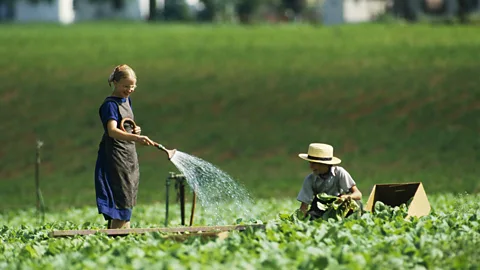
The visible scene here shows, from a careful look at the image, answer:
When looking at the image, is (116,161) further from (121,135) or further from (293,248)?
(293,248)

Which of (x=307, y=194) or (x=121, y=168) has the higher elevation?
(x=121, y=168)

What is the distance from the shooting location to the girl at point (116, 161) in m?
12.7

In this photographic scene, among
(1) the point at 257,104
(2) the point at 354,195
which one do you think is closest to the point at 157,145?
(2) the point at 354,195

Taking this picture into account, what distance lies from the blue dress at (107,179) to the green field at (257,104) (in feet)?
48.6

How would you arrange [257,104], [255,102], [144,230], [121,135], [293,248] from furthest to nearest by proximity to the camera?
1. [255,102]
2. [257,104]
3. [121,135]
4. [144,230]
5. [293,248]

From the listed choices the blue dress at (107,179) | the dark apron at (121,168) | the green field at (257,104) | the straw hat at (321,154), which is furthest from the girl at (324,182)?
the green field at (257,104)

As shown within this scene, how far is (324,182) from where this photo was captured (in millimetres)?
12727

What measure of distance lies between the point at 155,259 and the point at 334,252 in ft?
5.54

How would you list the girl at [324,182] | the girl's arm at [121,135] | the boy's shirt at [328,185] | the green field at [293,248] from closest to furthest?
1. the green field at [293,248]
2. the girl's arm at [121,135]
3. the girl at [324,182]
4. the boy's shirt at [328,185]

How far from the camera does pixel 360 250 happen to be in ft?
35.2

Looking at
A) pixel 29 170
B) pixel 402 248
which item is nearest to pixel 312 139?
pixel 29 170

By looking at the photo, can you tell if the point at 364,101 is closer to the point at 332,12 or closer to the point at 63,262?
the point at 63,262

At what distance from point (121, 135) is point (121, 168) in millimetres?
440

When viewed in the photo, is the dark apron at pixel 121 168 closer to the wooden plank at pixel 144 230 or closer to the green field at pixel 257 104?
the wooden plank at pixel 144 230
